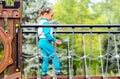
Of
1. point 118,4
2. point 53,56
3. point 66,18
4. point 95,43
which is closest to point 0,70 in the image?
point 53,56

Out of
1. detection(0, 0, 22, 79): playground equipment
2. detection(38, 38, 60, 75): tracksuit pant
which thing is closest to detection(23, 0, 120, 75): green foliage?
detection(38, 38, 60, 75): tracksuit pant

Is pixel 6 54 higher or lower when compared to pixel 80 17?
lower

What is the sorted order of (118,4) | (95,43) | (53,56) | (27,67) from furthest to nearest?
(118,4) < (95,43) < (27,67) < (53,56)

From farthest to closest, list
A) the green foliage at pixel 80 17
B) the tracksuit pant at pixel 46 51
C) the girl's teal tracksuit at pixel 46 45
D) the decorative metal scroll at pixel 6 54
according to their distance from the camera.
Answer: the green foliage at pixel 80 17 < the tracksuit pant at pixel 46 51 < the girl's teal tracksuit at pixel 46 45 < the decorative metal scroll at pixel 6 54

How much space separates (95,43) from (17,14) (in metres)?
15.0

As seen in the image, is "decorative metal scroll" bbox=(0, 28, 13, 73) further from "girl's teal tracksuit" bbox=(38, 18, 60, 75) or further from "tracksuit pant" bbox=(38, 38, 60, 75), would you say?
"tracksuit pant" bbox=(38, 38, 60, 75)

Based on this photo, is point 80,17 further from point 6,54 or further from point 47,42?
point 6,54

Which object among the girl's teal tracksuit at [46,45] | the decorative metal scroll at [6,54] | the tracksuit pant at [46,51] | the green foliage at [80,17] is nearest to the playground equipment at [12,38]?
the decorative metal scroll at [6,54]

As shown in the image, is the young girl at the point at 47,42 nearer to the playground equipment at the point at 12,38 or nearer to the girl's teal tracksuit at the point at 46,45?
the girl's teal tracksuit at the point at 46,45

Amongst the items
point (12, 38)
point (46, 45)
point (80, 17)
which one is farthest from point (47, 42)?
point (80, 17)

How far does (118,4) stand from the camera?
2289 cm

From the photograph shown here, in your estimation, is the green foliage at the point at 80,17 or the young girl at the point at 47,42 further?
the green foliage at the point at 80,17

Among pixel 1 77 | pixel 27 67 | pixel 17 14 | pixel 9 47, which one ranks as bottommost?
pixel 27 67

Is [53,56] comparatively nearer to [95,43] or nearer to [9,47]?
A: [9,47]
